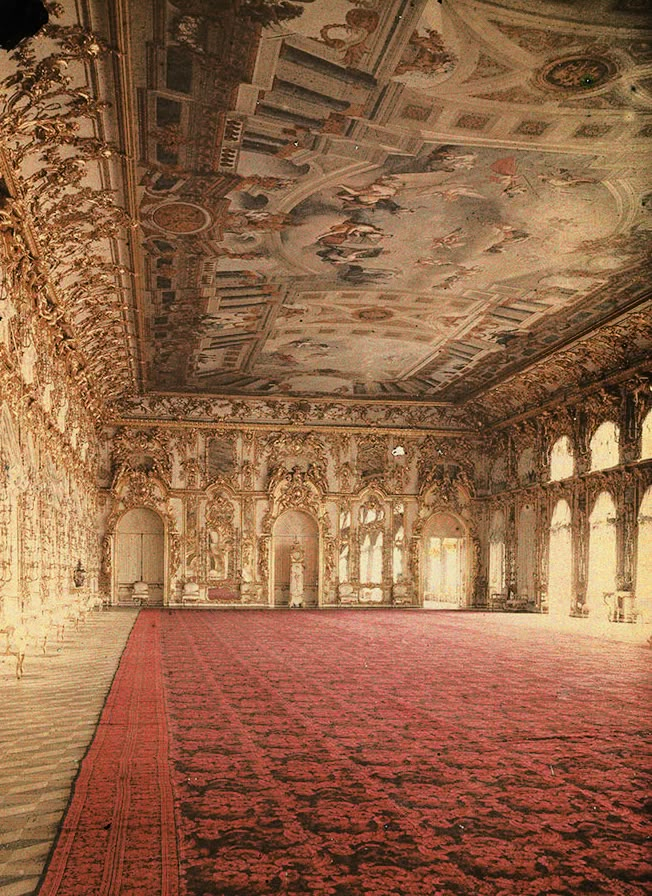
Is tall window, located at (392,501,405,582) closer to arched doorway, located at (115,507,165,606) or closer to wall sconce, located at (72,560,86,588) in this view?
arched doorway, located at (115,507,165,606)

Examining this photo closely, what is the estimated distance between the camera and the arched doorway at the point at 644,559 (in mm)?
18812

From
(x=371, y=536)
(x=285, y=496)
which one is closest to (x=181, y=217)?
(x=285, y=496)

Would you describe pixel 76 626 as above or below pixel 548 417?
below

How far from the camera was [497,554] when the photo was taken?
90.1 ft

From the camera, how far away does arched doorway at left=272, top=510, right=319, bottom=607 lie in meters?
27.5

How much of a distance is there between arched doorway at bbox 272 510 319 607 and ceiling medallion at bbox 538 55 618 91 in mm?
19627

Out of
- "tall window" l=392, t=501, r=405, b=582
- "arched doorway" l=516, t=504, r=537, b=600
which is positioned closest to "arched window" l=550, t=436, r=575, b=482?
"arched doorway" l=516, t=504, r=537, b=600

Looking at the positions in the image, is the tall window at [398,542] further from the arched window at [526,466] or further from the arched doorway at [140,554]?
the arched doorway at [140,554]

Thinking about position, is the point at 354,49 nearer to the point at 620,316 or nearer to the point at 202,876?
the point at 202,876

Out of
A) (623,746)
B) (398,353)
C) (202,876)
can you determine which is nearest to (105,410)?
(398,353)

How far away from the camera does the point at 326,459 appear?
27938mm

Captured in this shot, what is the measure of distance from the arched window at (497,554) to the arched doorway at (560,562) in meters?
3.29

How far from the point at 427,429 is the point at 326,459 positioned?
3477 mm

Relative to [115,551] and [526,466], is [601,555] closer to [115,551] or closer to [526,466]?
[526,466]
